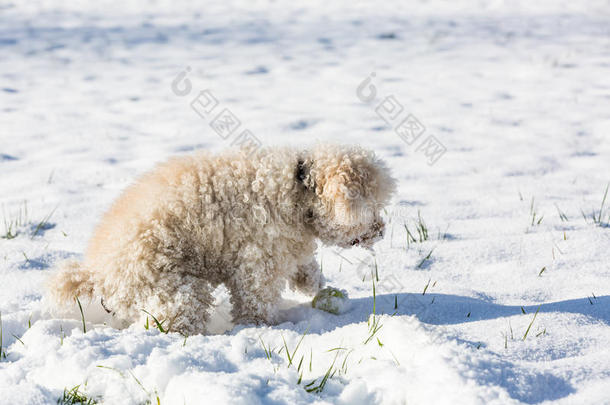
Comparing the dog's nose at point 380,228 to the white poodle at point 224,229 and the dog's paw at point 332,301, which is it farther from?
the dog's paw at point 332,301

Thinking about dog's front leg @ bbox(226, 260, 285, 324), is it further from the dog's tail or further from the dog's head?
the dog's tail

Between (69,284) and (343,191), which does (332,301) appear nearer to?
(343,191)

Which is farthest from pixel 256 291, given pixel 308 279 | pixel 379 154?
pixel 379 154

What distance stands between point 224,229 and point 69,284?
0.81 meters

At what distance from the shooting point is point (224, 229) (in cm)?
300

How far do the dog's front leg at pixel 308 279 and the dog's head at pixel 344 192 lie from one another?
0.28m

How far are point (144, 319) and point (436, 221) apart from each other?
94.8 inches

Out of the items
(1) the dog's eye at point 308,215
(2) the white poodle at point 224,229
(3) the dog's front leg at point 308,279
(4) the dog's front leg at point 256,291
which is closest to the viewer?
(2) the white poodle at point 224,229

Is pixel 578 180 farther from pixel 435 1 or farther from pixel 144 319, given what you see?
pixel 435 1

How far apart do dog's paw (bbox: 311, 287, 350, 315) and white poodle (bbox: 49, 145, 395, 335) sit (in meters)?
0.23

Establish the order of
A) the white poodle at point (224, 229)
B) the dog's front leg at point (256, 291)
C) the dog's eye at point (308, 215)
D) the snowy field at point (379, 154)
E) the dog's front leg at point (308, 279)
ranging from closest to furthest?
the snowy field at point (379, 154), the white poodle at point (224, 229), the dog's front leg at point (256, 291), the dog's eye at point (308, 215), the dog's front leg at point (308, 279)

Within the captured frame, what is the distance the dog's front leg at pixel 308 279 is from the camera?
3404 millimetres

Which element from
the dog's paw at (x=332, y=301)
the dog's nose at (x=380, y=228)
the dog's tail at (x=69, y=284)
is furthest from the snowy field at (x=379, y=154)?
the dog's nose at (x=380, y=228)

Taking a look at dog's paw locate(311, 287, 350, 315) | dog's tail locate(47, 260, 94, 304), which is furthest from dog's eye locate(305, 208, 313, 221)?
dog's tail locate(47, 260, 94, 304)
